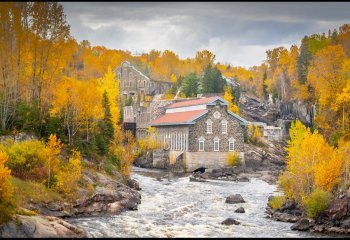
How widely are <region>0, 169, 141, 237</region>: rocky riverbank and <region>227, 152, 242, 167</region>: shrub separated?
2558cm

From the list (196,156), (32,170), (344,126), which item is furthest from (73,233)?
(196,156)

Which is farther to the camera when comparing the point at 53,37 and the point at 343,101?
the point at 343,101

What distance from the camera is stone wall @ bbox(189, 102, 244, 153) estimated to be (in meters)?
71.9

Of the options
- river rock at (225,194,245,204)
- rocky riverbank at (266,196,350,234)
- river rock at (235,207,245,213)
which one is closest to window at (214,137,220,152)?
river rock at (225,194,245,204)

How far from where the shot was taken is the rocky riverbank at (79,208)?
89.3 ft

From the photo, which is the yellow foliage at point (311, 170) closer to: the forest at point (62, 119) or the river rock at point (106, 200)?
the forest at point (62, 119)

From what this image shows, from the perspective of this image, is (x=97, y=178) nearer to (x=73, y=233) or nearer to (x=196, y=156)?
(x=73, y=233)

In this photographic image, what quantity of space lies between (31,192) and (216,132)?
40.9m

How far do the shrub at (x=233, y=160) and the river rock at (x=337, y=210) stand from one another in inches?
1478

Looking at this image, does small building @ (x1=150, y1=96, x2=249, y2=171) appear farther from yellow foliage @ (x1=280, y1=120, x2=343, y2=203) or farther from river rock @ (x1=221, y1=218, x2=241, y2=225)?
river rock @ (x1=221, y1=218, x2=241, y2=225)

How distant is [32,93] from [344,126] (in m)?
32.7

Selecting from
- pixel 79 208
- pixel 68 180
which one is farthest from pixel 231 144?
pixel 79 208

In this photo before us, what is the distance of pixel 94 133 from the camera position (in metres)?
50.5

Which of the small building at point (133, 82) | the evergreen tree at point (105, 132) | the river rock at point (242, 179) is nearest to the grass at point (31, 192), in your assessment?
the evergreen tree at point (105, 132)
